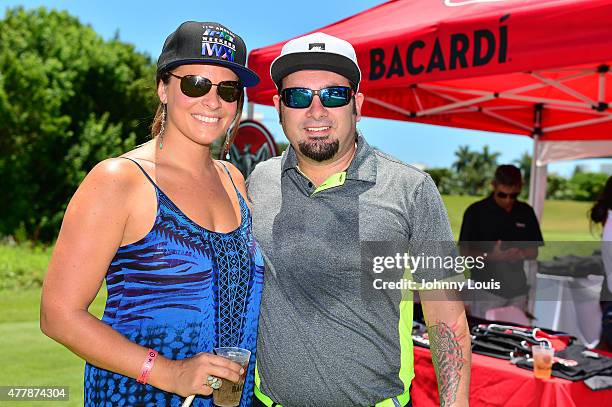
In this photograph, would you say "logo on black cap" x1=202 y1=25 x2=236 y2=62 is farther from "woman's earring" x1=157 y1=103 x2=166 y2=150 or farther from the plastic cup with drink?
the plastic cup with drink

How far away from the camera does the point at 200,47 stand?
2031mm

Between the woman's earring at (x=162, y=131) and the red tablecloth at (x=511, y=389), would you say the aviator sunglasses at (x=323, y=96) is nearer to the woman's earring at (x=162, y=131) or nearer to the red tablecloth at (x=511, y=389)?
the woman's earring at (x=162, y=131)

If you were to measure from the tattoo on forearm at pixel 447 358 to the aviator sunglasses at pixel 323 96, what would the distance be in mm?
904

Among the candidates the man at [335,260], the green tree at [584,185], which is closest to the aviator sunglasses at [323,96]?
the man at [335,260]

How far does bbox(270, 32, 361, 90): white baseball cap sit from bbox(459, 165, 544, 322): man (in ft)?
12.1

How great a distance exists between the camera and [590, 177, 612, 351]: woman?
14.3ft

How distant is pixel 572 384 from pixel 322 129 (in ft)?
6.61

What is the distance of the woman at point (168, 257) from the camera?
1796mm

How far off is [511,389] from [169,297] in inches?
91.8

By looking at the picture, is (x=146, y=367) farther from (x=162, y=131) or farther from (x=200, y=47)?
(x=200, y=47)

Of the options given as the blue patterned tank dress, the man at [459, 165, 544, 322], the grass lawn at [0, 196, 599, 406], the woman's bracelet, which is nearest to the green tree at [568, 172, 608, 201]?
the grass lawn at [0, 196, 599, 406]

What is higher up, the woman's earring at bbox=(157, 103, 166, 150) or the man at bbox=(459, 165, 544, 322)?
the woman's earring at bbox=(157, 103, 166, 150)

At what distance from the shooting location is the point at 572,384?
322 centimetres

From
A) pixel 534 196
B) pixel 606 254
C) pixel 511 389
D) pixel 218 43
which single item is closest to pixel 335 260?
pixel 218 43
